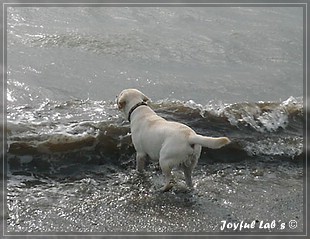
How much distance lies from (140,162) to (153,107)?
184 centimetres

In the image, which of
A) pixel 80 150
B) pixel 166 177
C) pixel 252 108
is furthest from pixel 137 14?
pixel 166 177

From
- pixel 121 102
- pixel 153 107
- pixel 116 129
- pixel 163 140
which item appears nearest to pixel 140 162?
pixel 163 140

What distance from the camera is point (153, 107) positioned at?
287 inches

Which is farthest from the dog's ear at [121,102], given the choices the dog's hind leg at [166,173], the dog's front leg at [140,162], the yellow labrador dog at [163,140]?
the dog's hind leg at [166,173]

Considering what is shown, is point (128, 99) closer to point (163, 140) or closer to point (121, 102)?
point (121, 102)

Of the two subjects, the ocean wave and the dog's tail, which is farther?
the ocean wave

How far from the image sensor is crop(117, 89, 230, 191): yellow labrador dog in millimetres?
4875

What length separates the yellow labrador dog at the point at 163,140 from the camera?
488cm

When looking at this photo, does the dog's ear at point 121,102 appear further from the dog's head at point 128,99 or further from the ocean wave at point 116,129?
the ocean wave at point 116,129

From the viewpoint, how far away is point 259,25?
11.9 metres

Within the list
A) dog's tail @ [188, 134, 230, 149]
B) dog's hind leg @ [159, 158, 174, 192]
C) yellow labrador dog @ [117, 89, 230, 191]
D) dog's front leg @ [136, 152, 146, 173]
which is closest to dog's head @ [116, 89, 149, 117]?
yellow labrador dog @ [117, 89, 230, 191]

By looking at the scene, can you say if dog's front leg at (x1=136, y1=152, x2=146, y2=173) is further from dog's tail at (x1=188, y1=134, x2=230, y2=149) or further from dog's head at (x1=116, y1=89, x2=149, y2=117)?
dog's tail at (x1=188, y1=134, x2=230, y2=149)

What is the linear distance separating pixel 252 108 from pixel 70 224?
3802mm

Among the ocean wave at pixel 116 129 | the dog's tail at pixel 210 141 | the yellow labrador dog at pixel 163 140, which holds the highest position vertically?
the dog's tail at pixel 210 141
